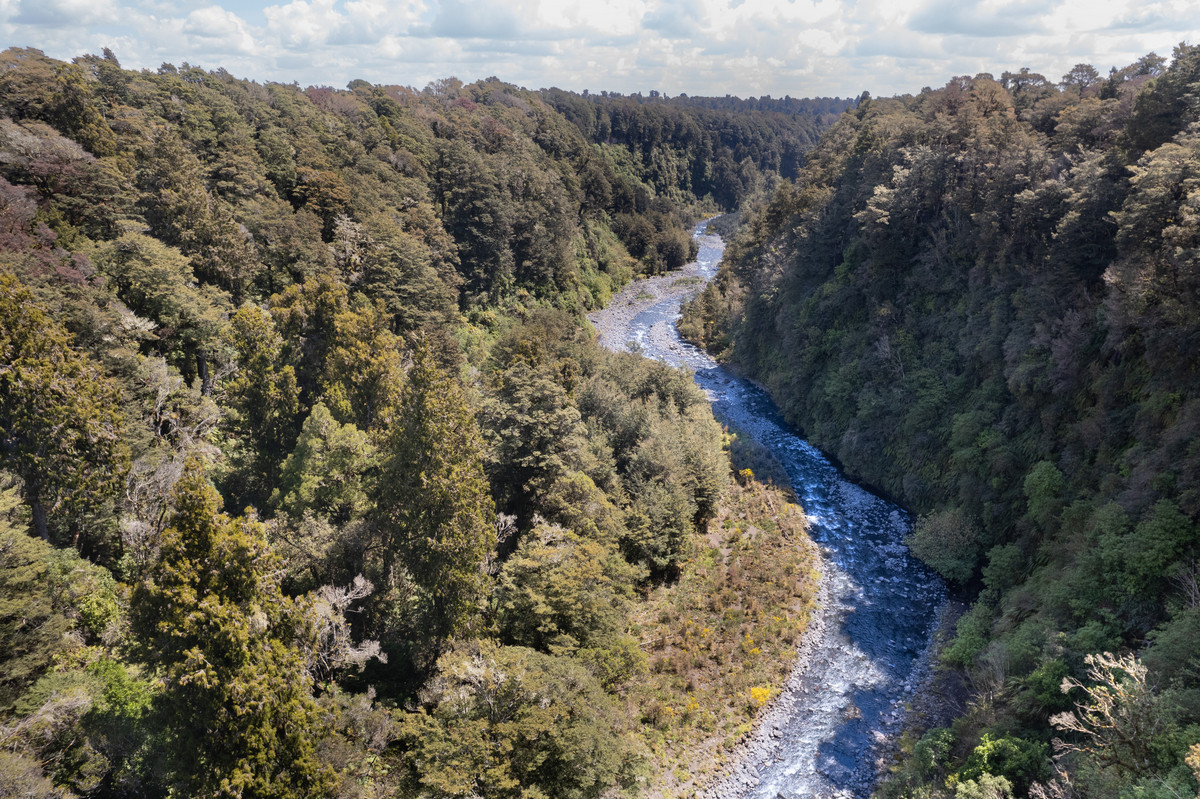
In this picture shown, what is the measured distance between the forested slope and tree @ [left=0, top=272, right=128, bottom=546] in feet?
94.2

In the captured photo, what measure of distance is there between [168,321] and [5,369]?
1332 centimetres

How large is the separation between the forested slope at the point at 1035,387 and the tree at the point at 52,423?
28708 millimetres

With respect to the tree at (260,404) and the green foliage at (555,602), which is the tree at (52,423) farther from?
the green foliage at (555,602)

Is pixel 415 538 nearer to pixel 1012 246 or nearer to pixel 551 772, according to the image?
pixel 551 772

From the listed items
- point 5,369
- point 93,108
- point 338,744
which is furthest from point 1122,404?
point 93,108

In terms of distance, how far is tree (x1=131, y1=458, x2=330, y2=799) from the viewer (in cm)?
1284

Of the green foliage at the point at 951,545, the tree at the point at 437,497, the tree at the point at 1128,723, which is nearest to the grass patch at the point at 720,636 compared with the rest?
the green foliage at the point at 951,545

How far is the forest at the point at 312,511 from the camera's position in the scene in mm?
14195

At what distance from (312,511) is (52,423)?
8.41m

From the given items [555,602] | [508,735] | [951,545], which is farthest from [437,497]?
[951,545]

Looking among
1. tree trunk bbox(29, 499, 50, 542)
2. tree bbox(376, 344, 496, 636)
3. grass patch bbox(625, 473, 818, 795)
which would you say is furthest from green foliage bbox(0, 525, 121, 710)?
Result: grass patch bbox(625, 473, 818, 795)

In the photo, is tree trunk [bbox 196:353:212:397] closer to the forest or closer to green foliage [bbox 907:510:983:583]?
the forest

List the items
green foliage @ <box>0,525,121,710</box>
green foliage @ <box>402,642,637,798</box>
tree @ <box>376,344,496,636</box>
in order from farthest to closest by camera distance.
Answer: tree @ <box>376,344,496,636</box>
green foliage @ <box>0,525,121,710</box>
green foliage @ <box>402,642,637,798</box>

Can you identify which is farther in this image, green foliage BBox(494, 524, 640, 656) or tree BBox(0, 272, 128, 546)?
green foliage BBox(494, 524, 640, 656)
